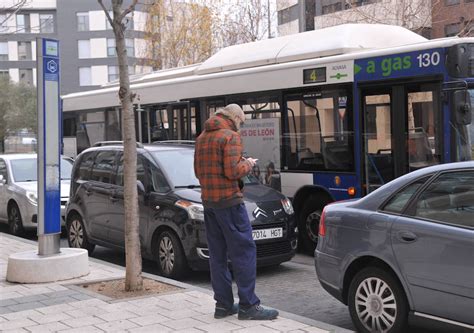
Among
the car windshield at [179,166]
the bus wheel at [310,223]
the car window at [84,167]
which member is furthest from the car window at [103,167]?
the bus wheel at [310,223]

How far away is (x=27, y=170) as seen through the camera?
13.0m

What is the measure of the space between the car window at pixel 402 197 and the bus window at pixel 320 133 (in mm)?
3872

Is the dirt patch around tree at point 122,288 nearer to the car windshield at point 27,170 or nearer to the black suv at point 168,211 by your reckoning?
the black suv at point 168,211

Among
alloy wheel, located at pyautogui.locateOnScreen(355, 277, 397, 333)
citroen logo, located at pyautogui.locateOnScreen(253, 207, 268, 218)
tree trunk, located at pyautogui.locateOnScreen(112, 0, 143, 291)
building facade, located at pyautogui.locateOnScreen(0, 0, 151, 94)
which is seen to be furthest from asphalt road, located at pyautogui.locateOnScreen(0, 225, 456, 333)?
building facade, located at pyautogui.locateOnScreen(0, 0, 151, 94)

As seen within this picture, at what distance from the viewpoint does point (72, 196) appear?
10.2 meters

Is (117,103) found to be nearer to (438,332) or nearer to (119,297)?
(119,297)

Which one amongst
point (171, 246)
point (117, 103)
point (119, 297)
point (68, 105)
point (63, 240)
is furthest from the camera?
point (68, 105)

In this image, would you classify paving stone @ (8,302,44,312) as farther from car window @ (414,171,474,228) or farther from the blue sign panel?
the blue sign panel

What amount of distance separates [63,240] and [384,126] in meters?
6.53

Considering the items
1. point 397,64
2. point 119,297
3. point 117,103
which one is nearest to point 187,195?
point 119,297

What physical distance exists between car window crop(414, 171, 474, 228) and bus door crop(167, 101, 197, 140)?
7.60 metres

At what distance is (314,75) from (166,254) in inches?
146

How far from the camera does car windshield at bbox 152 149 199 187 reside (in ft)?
27.9

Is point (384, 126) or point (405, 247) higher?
point (384, 126)
